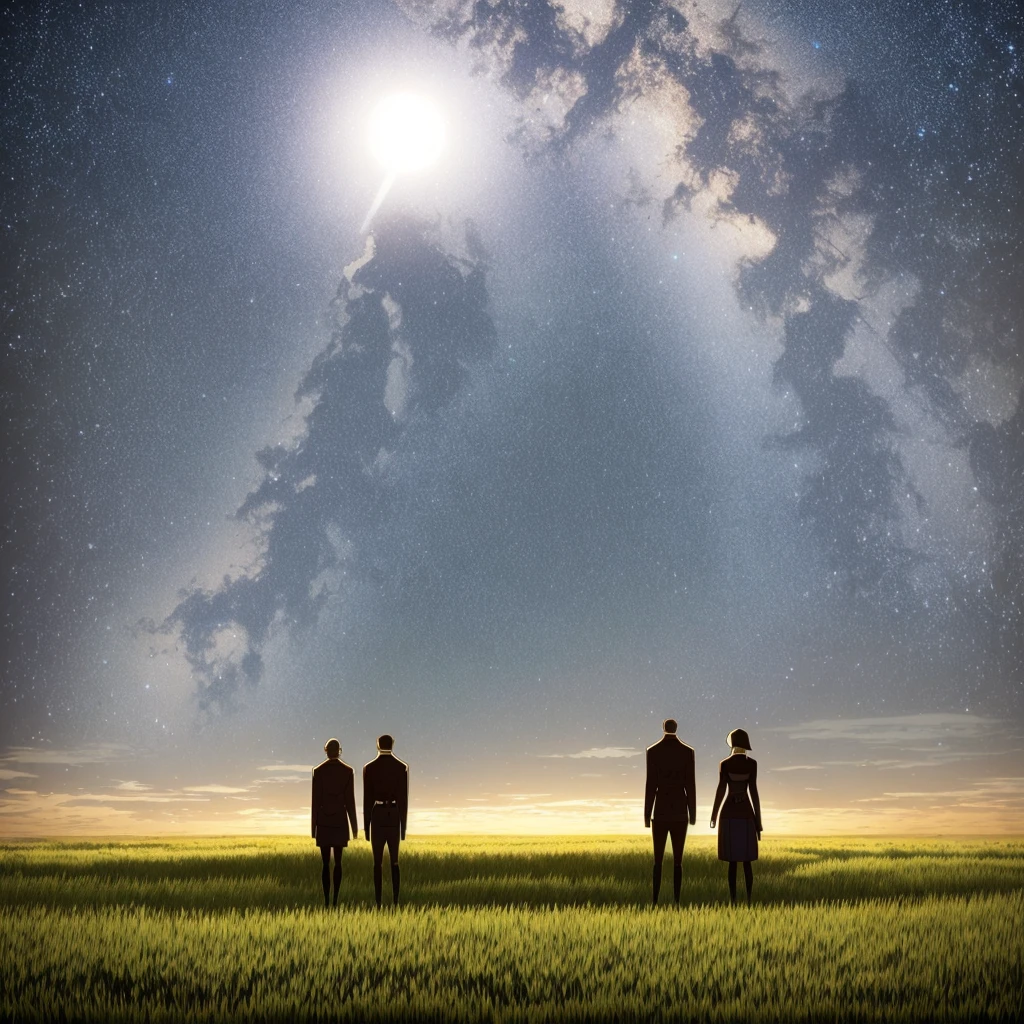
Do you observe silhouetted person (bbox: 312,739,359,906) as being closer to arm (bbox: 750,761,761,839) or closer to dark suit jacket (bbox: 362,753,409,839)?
dark suit jacket (bbox: 362,753,409,839)

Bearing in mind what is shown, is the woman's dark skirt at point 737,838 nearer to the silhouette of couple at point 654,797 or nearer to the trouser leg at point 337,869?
the silhouette of couple at point 654,797

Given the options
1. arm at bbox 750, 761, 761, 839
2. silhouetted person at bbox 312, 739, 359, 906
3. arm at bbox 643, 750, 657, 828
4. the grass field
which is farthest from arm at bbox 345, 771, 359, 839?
arm at bbox 750, 761, 761, 839

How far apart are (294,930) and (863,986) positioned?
7.05 m

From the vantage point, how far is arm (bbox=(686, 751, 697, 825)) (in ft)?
51.7

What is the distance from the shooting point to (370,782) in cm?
1559

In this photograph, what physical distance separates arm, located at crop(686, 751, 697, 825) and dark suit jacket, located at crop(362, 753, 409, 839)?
4.54m

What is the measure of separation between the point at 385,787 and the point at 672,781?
462 cm

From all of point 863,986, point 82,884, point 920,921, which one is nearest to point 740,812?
point 920,921

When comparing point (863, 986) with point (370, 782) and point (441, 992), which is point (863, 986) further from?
point (370, 782)

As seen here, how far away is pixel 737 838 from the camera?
51.3 ft

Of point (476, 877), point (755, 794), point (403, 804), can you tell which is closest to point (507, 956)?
point (403, 804)

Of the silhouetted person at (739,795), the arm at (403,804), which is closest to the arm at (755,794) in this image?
the silhouetted person at (739,795)

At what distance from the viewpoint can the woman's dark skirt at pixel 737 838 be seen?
51.0ft

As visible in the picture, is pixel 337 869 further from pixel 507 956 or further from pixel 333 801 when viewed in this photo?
pixel 507 956
